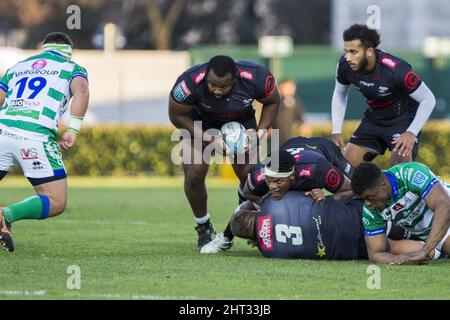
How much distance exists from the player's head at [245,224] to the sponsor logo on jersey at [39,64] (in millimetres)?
2398

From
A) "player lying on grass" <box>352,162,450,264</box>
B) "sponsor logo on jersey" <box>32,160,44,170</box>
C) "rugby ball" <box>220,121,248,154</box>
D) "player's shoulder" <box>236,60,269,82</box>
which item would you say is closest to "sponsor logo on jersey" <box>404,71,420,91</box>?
"player's shoulder" <box>236,60,269,82</box>

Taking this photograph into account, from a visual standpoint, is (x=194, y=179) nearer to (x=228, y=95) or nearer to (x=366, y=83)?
(x=228, y=95)

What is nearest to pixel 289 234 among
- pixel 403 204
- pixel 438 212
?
pixel 403 204

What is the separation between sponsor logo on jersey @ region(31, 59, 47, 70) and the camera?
410 inches

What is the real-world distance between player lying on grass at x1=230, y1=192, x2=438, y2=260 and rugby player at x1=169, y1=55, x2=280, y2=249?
3.97ft

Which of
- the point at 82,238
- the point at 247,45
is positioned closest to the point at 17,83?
the point at 82,238

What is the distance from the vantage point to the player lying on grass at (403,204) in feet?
29.5

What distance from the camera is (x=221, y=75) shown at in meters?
10.3

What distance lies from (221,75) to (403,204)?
7.37 ft

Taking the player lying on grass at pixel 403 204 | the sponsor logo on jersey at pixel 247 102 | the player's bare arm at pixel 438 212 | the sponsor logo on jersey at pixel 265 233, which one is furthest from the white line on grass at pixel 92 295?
the sponsor logo on jersey at pixel 247 102

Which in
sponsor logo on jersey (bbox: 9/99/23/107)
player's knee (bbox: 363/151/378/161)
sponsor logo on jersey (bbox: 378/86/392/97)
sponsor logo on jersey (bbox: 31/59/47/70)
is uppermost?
sponsor logo on jersey (bbox: 31/59/47/70)

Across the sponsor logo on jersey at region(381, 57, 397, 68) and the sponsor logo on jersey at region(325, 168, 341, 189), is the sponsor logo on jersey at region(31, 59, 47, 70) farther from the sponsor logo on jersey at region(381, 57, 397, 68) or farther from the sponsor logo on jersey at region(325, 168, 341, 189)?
the sponsor logo on jersey at region(381, 57, 397, 68)

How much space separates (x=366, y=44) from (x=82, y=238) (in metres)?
3.88

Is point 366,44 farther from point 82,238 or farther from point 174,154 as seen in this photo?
point 174,154
